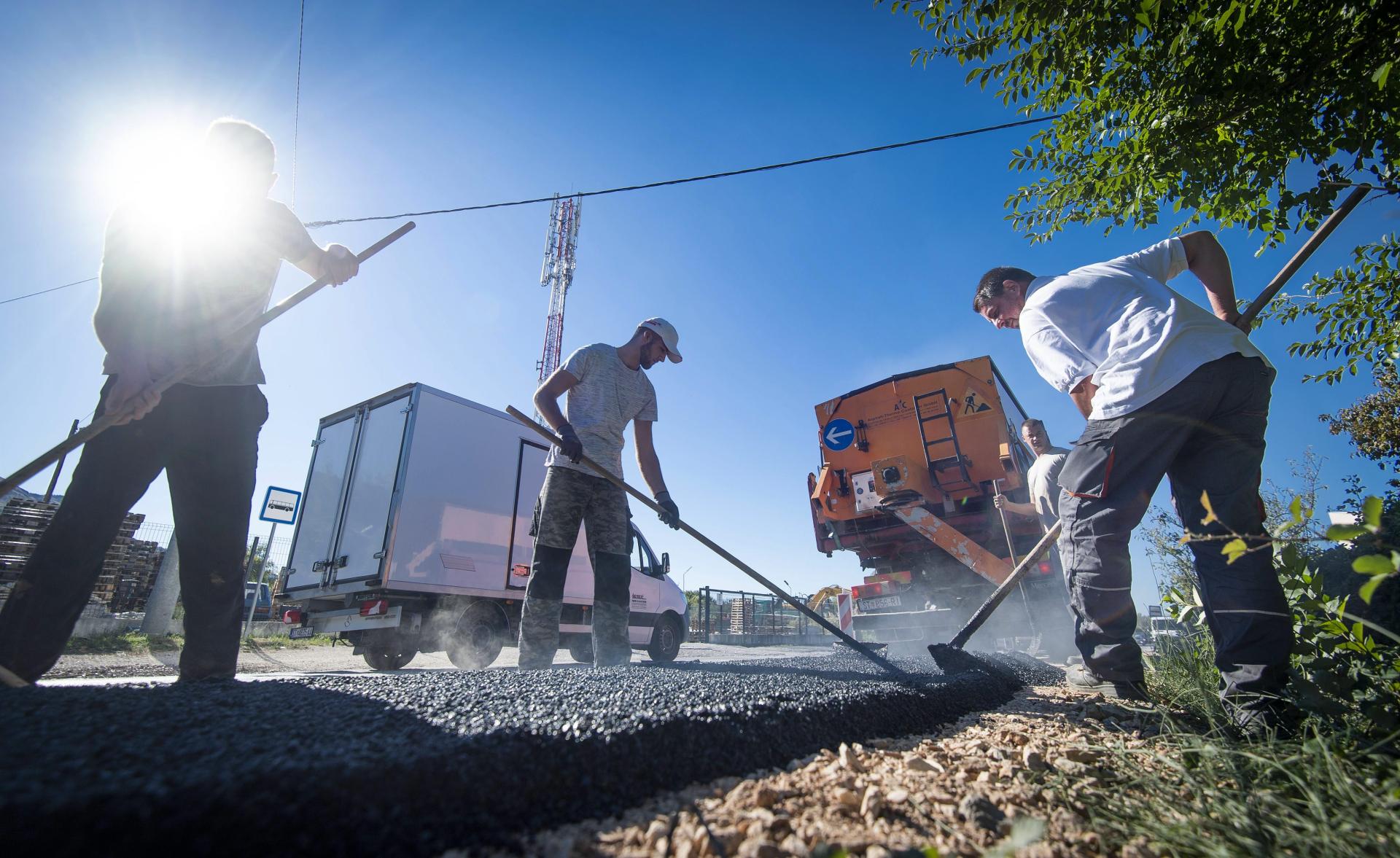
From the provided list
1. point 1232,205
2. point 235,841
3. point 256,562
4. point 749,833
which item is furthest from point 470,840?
point 256,562

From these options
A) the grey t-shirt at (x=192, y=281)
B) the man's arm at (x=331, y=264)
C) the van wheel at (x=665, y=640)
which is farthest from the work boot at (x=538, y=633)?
the van wheel at (x=665, y=640)

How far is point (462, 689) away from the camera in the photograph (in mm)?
1681

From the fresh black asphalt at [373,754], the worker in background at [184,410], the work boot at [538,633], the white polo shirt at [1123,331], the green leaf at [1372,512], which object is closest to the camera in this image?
the fresh black asphalt at [373,754]

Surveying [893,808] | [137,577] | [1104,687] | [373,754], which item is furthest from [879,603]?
[137,577]

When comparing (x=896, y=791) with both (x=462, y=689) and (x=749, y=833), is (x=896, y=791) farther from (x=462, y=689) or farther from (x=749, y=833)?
(x=462, y=689)

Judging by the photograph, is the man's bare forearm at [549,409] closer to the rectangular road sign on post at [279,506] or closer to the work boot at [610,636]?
the work boot at [610,636]

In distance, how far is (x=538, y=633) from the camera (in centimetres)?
307

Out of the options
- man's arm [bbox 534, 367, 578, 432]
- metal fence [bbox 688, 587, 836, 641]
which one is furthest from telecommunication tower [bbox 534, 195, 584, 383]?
man's arm [bbox 534, 367, 578, 432]

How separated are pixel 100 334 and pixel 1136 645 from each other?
3805 mm

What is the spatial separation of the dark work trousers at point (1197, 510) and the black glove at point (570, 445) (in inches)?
90.0

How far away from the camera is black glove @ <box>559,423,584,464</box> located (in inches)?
125

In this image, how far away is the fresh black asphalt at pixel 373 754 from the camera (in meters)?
0.72

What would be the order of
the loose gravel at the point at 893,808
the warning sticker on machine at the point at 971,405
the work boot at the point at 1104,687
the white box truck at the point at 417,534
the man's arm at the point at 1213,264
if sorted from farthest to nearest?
A: the warning sticker on machine at the point at 971,405 → the white box truck at the point at 417,534 → the man's arm at the point at 1213,264 → the work boot at the point at 1104,687 → the loose gravel at the point at 893,808

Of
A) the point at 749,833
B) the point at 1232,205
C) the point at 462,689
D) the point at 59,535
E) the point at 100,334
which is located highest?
the point at 1232,205
